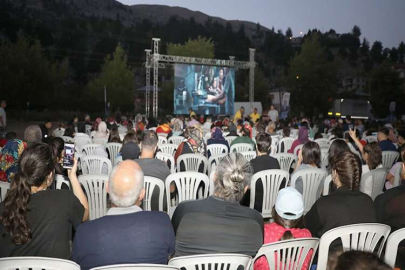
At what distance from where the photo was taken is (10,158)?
14.9ft

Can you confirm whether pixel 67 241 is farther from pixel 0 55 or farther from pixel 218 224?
pixel 0 55

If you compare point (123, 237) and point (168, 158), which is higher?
point (123, 237)

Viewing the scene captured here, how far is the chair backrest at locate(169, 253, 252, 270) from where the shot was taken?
2.12 meters

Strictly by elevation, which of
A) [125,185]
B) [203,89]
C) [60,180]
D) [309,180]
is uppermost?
[203,89]

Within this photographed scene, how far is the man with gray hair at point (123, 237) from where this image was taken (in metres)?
2.33

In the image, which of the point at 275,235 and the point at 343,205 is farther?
the point at 343,205

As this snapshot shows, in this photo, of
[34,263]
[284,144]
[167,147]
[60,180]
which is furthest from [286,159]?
[34,263]

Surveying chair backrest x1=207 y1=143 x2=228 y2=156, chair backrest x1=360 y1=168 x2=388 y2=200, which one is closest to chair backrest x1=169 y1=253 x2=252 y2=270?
chair backrest x1=360 y1=168 x2=388 y2=200

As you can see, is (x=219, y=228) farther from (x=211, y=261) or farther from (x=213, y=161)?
(x=213, y=161)

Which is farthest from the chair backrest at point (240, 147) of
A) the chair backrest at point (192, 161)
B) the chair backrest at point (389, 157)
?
the chair backrest at point (389, 157)

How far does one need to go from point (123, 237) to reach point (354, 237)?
1621 mm

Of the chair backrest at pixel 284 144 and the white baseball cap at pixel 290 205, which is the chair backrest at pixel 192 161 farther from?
the white baseball cap at pixel 290 205

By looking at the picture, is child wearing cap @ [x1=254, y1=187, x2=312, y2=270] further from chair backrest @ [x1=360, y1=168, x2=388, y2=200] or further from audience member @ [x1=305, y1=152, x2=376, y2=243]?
chair backrest @ [x1=360, y1=168, x2=388, y2=200]

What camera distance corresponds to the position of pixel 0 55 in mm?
32281
